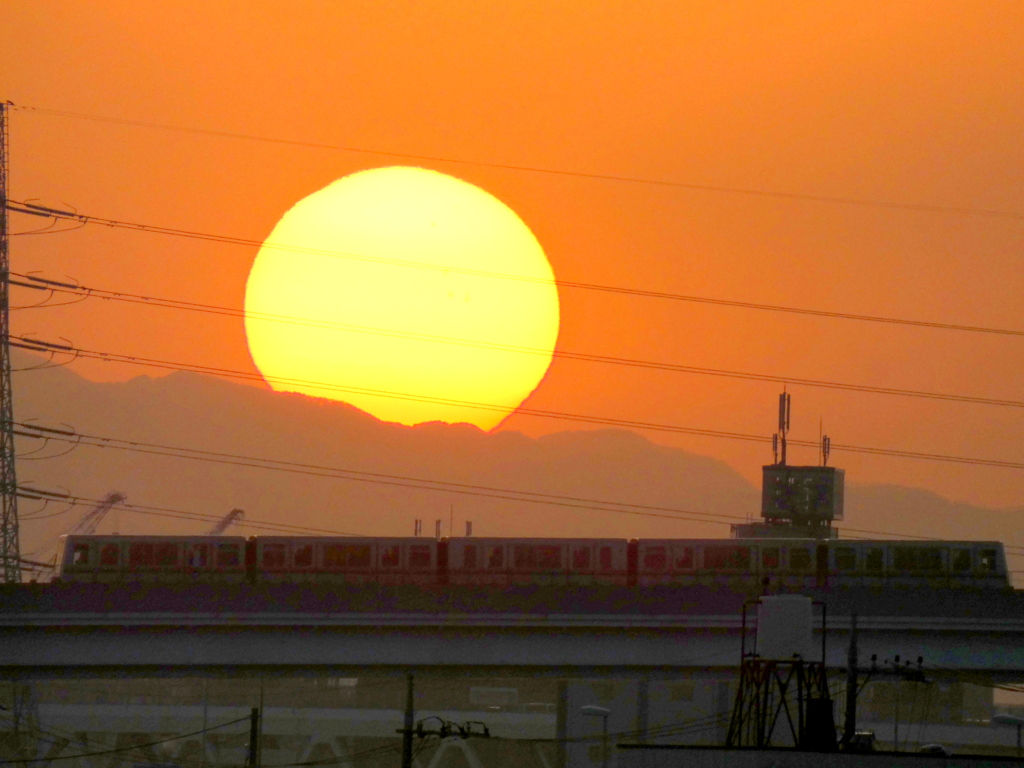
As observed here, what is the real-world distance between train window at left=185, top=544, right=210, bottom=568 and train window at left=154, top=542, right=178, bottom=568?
0.59 m

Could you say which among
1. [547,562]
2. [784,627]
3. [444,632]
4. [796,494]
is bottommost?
[444,632]

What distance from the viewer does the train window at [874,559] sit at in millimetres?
66625

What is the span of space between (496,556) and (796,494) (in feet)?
446

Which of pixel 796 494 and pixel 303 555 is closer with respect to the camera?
pixel 303 555

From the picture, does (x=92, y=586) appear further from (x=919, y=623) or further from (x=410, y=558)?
(x=919, y=623)

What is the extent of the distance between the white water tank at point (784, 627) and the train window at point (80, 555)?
37367 mm

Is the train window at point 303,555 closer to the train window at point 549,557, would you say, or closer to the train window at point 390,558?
the train window at point 390,558

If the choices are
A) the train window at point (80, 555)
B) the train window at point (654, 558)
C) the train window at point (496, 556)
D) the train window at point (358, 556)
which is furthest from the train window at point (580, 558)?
the train window at point (80, 555)

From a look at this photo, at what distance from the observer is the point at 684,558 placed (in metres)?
66.9

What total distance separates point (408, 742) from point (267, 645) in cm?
1480

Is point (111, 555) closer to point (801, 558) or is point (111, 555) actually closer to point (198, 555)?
point (198, 555)

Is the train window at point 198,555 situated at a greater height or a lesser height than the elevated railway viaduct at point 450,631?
greater

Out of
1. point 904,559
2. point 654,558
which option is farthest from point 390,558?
point 904,559

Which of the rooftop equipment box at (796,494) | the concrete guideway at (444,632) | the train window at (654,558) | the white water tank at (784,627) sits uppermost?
the rooftop equipment box at (796,494)
